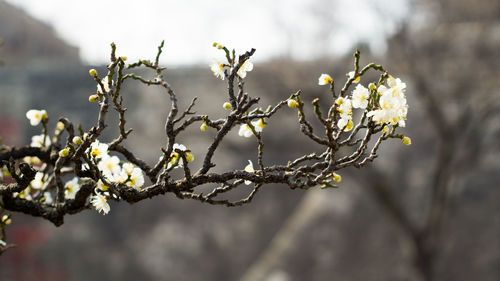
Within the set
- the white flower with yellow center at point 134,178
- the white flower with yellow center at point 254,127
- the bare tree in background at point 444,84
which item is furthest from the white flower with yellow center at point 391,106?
the bare tree in background at point 444,84

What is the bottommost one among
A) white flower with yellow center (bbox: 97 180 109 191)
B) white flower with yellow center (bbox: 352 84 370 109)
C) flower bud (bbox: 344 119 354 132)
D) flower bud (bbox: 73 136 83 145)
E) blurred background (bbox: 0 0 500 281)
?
white flower with yellow center (bbox: 97 180 109 191)

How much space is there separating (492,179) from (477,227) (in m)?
1.27

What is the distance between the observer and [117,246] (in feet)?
39.5

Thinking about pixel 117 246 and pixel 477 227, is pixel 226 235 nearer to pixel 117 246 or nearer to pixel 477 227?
pixel 117 246

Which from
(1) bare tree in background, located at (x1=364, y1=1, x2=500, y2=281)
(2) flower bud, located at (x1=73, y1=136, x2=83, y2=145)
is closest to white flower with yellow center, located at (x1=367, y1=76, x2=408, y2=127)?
(2) flower bud, located at (x1=73, y1=136, x2=83, y2=145)

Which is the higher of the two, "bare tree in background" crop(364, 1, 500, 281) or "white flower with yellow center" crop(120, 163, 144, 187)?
"bare tree in background" crop(364, 1, 500, 281)

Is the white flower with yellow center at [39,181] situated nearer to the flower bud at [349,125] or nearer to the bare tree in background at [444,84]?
the flower bud at [349,125]

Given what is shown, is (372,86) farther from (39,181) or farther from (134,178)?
(39,181)

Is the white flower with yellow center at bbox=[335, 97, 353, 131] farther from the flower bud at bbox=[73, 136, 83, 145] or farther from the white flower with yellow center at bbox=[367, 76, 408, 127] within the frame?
the flower bud at bbox=[73, 136, 83, 145]

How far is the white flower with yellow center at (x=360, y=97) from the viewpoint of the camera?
59.9 inches

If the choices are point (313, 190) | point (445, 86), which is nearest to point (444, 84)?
point (445, 86)

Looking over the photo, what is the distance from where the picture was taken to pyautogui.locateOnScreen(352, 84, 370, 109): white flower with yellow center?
152 centimetres

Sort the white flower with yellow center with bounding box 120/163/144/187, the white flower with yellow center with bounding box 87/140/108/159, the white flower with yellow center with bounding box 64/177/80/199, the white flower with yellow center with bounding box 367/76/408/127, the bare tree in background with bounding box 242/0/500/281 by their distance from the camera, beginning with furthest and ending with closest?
the bare tree in background with bounding box 242/0/500/281 → the white flower with yellow center with bounding box 64/177/80/199 → the white flower with yellow center with bounding box 120/163/144/187 → the white flower with yellow center with bounding box 87/140/108/159 → the white flower with yellow center with bounding box 367/76/408/127

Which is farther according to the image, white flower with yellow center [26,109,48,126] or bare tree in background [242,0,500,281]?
bare tree in background [242,0,500,281]
